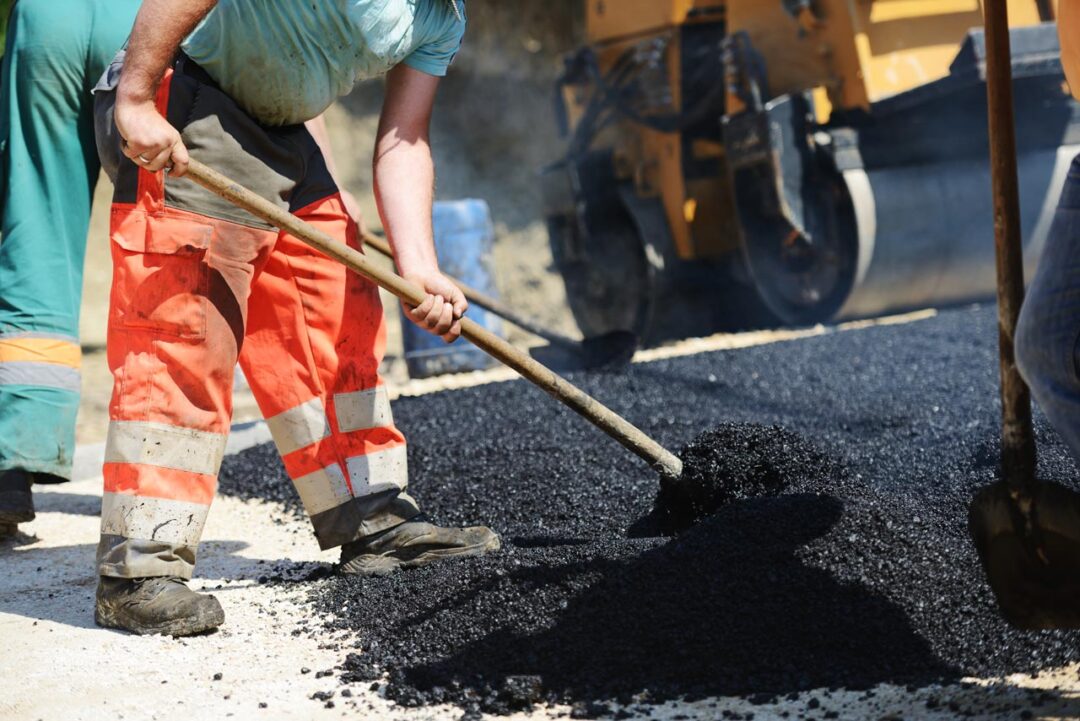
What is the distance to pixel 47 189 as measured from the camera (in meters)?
3.56

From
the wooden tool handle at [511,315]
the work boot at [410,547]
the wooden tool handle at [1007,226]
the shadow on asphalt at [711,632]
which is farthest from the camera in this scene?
the wooden tool handle at [511,315]

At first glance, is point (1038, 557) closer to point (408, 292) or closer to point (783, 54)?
point (408, 292)

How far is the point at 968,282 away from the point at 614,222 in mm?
2164

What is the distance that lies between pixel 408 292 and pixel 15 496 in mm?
1440

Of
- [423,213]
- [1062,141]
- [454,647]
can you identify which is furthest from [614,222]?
[454,647]

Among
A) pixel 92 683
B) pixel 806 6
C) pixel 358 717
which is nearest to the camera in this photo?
pixel 358 717

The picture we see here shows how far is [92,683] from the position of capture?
2363 millimetres

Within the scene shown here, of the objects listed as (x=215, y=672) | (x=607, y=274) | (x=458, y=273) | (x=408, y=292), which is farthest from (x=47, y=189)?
(x=607, y=274)

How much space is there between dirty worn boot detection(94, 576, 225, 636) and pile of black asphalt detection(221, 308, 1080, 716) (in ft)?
0.83

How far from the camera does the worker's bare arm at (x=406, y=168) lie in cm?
287

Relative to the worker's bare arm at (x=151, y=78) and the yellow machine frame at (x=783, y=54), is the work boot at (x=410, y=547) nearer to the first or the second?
the worker's bare arm at (x=151, y=78)

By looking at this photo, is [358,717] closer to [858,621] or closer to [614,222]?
[858,621]

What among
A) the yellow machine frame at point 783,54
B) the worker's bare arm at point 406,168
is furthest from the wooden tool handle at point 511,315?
the yellow machine frame at point 783,54

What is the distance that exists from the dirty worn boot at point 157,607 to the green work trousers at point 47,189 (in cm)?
93
